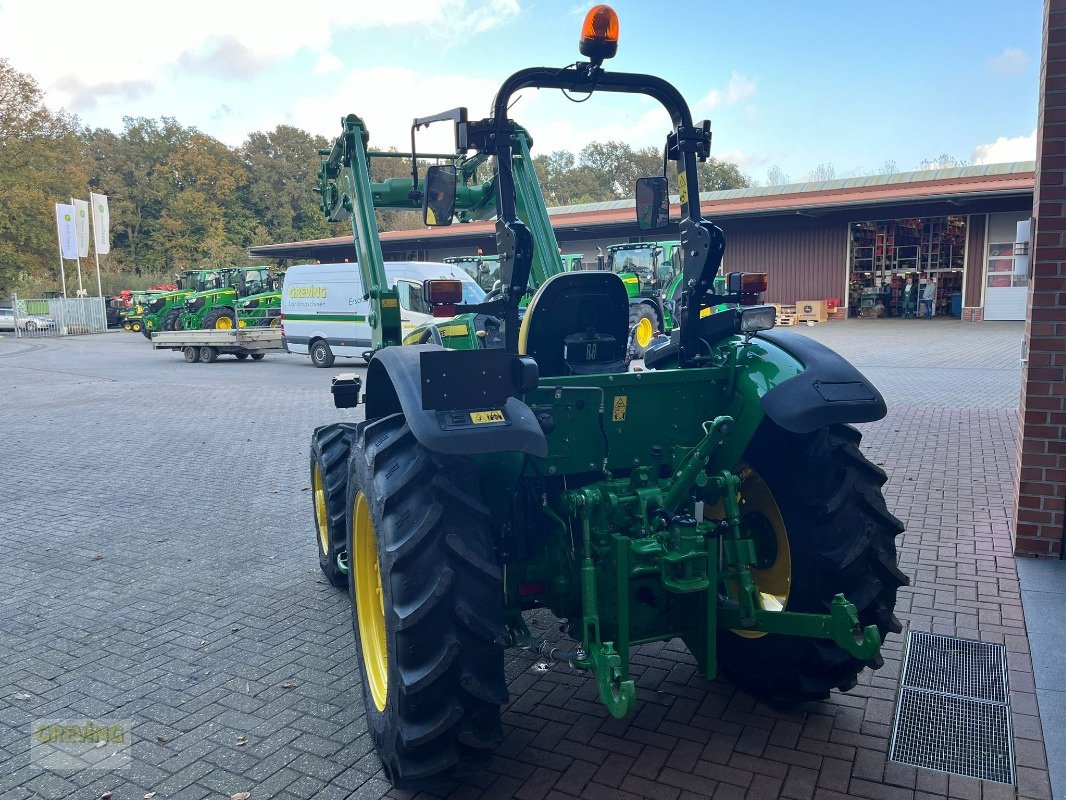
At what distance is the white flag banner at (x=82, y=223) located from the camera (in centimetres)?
3650

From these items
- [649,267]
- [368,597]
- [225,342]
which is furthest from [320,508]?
[649,267]

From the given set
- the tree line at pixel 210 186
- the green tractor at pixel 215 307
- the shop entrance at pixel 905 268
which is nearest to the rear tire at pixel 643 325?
the green tractor at pixel 215 307

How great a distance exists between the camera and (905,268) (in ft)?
96.1

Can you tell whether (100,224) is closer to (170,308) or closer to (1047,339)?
(170,308)

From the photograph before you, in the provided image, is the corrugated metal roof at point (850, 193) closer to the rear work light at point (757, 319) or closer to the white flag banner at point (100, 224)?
the white flag banner at point (100, 224)

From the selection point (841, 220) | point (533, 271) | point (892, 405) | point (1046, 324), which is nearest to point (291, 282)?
point (892, 405)

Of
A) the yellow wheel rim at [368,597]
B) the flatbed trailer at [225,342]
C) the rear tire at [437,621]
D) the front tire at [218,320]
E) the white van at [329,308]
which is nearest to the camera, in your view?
the rear tire at [437,621]

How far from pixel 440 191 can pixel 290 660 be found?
2374 mm

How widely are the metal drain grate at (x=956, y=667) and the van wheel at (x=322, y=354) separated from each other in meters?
15.8

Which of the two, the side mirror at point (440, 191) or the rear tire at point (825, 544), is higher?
the side mirror at point (440, 191)

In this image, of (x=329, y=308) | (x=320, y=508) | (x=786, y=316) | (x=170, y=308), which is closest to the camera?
(x=320, y=508)

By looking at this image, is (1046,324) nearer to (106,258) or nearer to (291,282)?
(291,282)

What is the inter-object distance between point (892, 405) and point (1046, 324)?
6.12 metres

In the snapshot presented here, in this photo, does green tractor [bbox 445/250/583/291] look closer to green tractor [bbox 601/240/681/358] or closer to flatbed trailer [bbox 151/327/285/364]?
green tractor [bbox 601/240/681/358]
